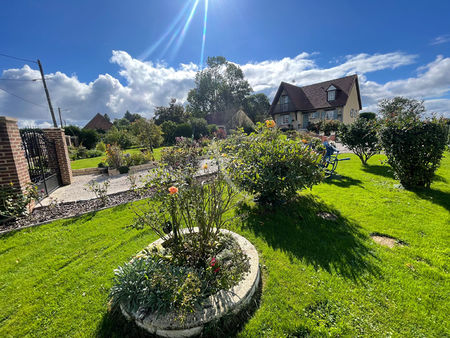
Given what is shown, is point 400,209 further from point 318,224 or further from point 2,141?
point 2,141

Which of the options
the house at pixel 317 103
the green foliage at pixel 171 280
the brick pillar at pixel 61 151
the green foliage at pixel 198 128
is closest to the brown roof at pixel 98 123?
the green foliage at pixel 198 128

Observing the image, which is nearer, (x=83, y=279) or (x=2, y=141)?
(x=83, y=279)

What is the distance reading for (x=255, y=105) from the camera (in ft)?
140

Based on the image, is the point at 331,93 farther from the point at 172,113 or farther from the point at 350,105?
the point at 172,113

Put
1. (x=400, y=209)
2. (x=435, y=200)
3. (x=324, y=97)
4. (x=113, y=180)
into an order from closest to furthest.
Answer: (x=400, y=209)
(x=435, y=200)
(x=113, y=180)
(x=324, y=97)

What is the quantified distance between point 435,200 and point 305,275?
4663 mm

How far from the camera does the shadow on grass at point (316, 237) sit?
2793 millimetres

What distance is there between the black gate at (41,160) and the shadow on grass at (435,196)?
10.6 metres

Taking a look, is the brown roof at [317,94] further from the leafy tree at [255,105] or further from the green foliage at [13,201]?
the green foliage at [13,201]

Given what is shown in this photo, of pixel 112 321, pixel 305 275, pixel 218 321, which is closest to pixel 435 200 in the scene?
pixel 305 275

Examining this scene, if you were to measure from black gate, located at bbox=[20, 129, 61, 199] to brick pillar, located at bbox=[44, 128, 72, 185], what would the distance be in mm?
125

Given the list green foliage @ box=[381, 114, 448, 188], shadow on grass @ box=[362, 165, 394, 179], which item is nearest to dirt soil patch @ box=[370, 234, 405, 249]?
green foliage @ box=[381, 114, 448, 188]

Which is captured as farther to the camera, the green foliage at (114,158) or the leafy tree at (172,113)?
the leafy tree at (172,113)

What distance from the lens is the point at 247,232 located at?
3734 mm
